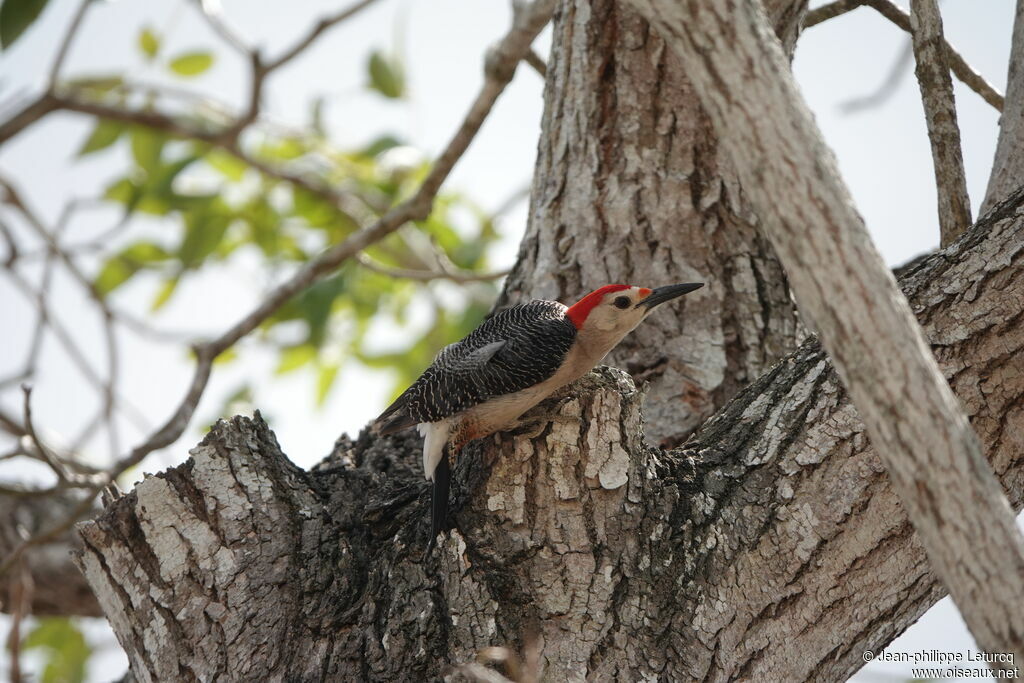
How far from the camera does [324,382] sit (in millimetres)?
6113

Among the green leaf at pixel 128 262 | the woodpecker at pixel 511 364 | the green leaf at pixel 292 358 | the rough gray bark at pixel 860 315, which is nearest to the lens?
the rough gray bark at pixel 860 315

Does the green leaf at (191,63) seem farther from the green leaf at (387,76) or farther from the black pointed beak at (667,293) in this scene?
the black pointed beak at (667,293)

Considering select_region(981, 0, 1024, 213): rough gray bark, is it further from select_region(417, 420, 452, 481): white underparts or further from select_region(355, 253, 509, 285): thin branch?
select_region(355, 253, 509, 285): thin branch

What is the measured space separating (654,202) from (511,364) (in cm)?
99

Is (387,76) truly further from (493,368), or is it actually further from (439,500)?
(439,500)

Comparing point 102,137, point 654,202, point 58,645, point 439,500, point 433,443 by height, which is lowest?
point 439,500

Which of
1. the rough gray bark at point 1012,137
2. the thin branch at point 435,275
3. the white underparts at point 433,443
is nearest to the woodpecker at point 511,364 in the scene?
the white underparts at point 433,443

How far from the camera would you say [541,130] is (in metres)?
4.43

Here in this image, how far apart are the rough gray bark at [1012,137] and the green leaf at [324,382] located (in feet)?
12.9

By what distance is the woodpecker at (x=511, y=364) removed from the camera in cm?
360

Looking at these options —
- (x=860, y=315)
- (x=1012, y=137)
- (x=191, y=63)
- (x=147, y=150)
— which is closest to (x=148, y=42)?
(x=191, y=63)

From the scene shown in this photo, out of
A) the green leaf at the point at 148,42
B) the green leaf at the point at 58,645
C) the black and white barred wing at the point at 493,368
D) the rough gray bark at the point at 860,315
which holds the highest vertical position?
the green leaf at the point at 148,42

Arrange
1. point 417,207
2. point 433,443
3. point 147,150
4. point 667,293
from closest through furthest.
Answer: point 433,443, point 667,293, point 417,207, point 147,150

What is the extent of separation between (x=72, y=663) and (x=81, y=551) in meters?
3.19
